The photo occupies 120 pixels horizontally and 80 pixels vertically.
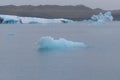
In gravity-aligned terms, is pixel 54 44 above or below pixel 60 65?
below

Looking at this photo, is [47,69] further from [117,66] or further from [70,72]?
[117,66]

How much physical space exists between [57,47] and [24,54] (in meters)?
1.20

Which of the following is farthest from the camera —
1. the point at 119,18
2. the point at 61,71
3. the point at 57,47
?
the point at 119,18

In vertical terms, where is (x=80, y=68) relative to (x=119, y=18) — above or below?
above

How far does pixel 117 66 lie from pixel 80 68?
97 centimetres

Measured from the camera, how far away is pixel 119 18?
65.1 metres

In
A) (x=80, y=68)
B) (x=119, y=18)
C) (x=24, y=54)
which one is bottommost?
(x=119, y=18)

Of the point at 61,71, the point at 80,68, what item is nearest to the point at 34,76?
the point at 61,71

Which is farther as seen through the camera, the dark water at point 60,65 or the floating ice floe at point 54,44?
the floating ice floe at point 54,44

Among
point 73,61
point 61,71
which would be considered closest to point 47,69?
point 61,71

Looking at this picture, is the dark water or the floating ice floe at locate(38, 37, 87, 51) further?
the floating ice floe at locate(38, 37, 87, 51)

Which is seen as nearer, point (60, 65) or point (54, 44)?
point (60, 65)

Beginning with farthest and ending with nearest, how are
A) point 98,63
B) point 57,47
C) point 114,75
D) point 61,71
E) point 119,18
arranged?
1. point 119,18
2. point 57,47
3. point 98,63
4. point 61,71
5. point 114,75

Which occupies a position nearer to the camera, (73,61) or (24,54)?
(73,61)
